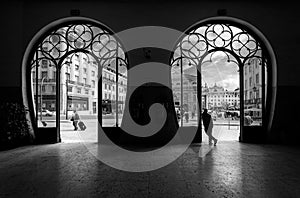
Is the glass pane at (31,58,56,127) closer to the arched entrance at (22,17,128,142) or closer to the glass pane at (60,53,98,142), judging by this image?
the arched entrance at (22,17,128,142)

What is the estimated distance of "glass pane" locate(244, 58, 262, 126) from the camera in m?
6.35

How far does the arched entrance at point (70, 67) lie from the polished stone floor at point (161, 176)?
1.53m

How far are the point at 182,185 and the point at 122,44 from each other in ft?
14.3

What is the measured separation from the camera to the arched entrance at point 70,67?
624 cm

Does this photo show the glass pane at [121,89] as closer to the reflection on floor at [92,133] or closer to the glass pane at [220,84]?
the reflection on floor at [92,133]

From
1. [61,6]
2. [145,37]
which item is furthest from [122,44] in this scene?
[61,6]

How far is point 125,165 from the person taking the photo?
13.0ft

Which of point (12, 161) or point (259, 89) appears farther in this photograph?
point (259, 89)

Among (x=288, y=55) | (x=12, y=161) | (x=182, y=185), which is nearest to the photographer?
(x=182, y=185)

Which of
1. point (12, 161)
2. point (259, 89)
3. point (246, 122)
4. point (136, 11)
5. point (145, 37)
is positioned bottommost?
point (12, 161)

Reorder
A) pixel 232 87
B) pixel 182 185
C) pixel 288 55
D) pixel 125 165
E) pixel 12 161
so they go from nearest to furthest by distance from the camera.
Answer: pixel 182 185, pixel 125 165, pixel 12 161, pixel 288 55, pixel 232 87

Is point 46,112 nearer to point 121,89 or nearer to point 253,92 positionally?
point 121,89

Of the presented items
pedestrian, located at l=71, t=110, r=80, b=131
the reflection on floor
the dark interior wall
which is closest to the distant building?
the dark interior wall

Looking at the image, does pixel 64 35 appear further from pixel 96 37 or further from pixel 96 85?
pixel 96 85
